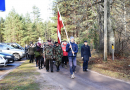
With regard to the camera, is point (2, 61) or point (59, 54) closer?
point (59, 54)

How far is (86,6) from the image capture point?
54.4 ft

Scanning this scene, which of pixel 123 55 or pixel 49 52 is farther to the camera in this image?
pixel 123 55

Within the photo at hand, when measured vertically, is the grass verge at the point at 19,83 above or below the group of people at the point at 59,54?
below

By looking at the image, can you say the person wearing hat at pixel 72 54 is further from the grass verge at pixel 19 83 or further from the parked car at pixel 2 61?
the parked car at pixel 2 61

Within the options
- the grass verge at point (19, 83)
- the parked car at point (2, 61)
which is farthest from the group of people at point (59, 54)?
the parked car at point (2, 61)

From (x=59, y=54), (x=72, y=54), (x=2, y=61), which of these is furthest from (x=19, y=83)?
(x=2, y=61)

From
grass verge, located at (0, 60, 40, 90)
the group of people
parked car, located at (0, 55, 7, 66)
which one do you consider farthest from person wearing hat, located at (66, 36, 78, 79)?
parked car, located at (0, 55, 7, 66)

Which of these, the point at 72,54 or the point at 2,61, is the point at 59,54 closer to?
the point at 72,54

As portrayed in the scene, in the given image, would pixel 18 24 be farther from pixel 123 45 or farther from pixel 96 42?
pixel 123 45

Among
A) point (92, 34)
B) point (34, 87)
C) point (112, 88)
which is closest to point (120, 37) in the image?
point (92, 34)

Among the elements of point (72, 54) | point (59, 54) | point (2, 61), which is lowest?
point (2, 61)

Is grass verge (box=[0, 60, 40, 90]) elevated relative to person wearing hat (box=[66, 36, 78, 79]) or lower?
lower

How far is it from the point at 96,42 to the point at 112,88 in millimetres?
16457

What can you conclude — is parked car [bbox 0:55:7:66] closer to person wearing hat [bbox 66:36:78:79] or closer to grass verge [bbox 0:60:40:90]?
grass verge [bbox 0:60:40:90]
